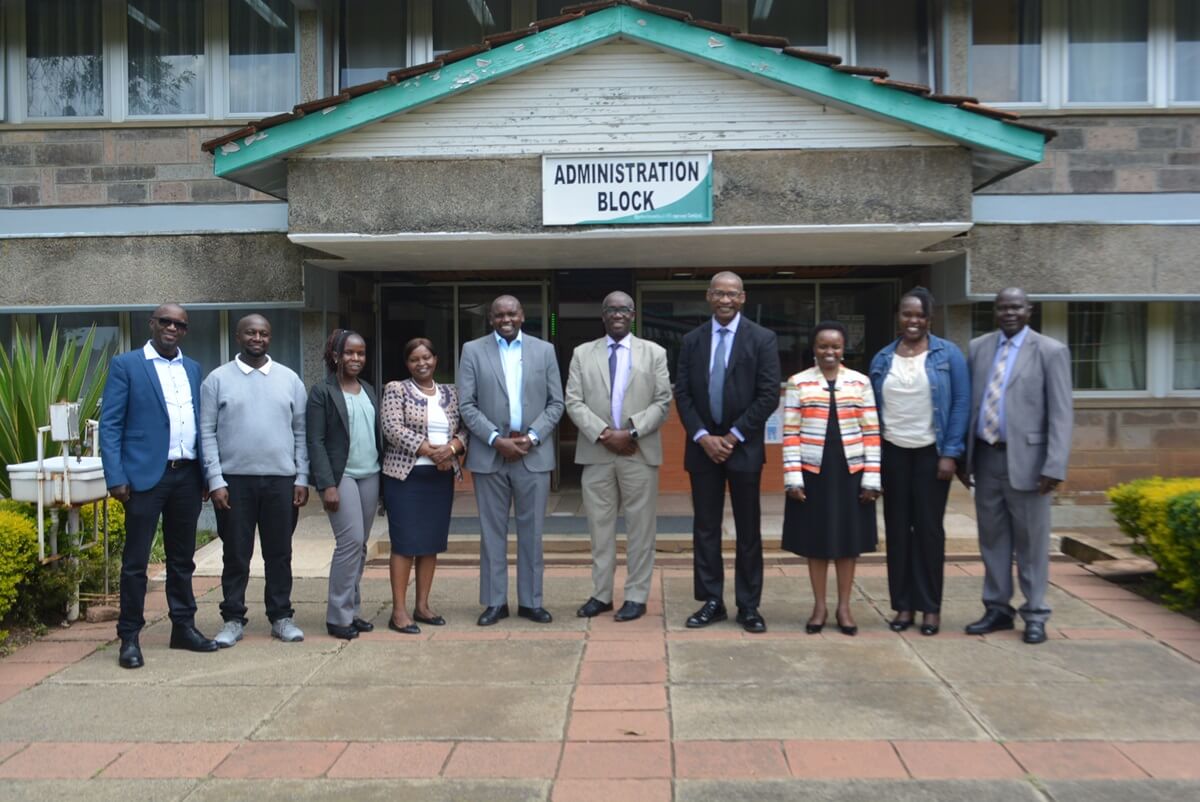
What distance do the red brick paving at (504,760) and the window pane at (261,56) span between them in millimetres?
7634

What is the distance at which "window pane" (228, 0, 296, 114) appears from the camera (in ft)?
33.7

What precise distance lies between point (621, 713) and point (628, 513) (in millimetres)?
1773

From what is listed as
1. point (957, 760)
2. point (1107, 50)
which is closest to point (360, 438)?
point (957, 760)

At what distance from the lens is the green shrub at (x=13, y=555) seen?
6.04m

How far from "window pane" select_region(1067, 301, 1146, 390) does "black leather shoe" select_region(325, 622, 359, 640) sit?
706 centimetres

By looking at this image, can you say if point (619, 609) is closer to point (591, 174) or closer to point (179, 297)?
point (591, 174)

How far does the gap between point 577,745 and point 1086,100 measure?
8.21 meters

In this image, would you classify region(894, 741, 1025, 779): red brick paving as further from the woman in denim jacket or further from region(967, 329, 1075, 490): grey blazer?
region(967, 329, 1075, 490): grey blazer

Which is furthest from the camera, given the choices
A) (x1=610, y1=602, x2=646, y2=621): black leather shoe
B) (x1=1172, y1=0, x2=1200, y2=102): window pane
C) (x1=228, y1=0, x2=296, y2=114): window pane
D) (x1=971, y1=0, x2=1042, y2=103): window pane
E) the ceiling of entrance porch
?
(x1=228, y1=0, x2=296, y2=114): window pane

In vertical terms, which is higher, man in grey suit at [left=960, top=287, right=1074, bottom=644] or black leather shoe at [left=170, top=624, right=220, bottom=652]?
man in grey suit at [left=960, top=287, right=1074, bottom=644]

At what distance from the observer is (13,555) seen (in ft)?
20.0

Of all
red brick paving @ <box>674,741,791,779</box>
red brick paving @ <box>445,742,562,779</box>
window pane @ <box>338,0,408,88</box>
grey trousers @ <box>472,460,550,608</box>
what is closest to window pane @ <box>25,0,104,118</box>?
window pane @ <box>338,0,408,88</box>

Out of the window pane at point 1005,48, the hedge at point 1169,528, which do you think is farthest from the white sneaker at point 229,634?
the window pane at point 1005,48

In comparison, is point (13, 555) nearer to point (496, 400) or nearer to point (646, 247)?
point (496, 400)
